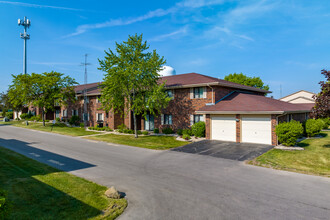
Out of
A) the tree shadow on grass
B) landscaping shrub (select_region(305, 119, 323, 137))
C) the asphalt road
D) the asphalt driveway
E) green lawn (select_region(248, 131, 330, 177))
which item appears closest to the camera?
the tree shadow on grass

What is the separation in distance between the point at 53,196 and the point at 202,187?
566cm

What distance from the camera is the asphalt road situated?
639 centimetres

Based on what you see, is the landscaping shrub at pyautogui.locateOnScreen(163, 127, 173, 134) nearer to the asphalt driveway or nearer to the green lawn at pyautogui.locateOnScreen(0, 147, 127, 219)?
the asphalt driveway

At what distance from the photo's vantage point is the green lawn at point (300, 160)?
→ 10766mm

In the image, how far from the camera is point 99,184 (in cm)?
869

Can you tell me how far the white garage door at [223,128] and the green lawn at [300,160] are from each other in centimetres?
449

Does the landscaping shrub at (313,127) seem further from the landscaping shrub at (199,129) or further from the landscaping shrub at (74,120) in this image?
the landscaping shrub at (74,120)

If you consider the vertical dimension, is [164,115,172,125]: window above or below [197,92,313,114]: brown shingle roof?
below

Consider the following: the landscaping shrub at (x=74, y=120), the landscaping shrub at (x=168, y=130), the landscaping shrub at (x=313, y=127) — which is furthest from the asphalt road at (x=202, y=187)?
the landscaping shrub at (x=74, y=120)

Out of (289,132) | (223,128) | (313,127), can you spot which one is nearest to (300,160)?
(289,132)

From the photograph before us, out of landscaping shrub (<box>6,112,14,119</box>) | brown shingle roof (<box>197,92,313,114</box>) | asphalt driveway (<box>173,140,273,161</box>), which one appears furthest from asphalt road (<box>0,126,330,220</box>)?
landscaping shrub (<box>6,112,14,119</box>)

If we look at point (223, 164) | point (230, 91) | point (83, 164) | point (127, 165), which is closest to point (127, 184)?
point (127, 165)

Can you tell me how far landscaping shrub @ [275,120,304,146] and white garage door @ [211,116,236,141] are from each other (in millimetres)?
3934

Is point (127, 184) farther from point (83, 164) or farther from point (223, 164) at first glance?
point (223, 164)
